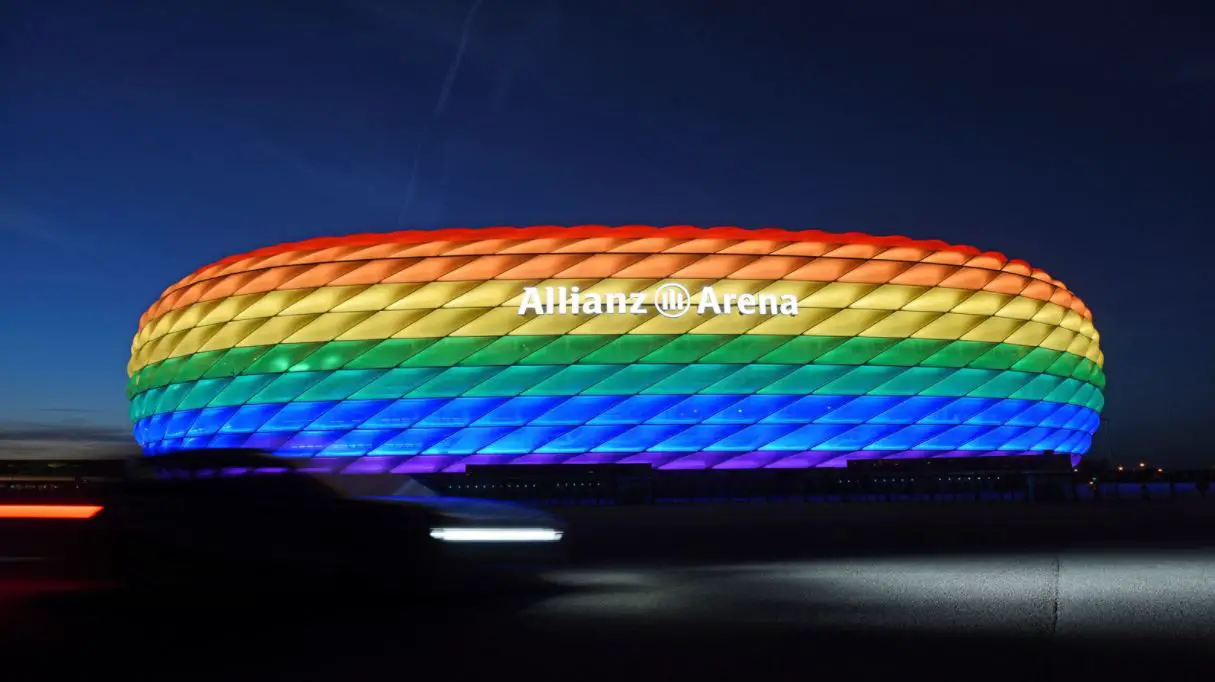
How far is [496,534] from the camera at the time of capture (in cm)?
946

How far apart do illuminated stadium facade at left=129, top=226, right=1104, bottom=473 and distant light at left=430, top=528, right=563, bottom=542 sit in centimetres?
2656

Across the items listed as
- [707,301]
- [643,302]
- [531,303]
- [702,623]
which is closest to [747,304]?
[707,301]

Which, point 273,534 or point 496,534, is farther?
point 496,534

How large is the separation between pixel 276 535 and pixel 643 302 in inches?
1100

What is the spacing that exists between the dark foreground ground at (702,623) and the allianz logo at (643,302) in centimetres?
2313

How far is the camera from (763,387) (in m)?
37.3

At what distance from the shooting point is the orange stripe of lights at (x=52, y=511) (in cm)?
940

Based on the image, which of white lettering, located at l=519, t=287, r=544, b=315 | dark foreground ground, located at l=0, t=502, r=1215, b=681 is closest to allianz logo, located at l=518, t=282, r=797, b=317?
white lettering, located at l=519, t=287, r=544, b=315

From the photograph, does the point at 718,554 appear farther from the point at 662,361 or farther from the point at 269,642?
the point at 662,361

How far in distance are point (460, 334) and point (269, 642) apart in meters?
29.5

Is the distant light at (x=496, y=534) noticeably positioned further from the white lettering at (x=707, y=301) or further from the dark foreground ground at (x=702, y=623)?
the white lettering at (x=707, y=301)

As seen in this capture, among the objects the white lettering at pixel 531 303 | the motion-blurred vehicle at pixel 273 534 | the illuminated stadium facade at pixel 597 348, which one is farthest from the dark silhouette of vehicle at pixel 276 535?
the illuminated stadium facade at pixel 597 348

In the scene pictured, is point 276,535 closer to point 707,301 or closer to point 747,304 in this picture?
point 707,301

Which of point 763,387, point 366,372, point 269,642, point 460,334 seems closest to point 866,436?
point 763,387
